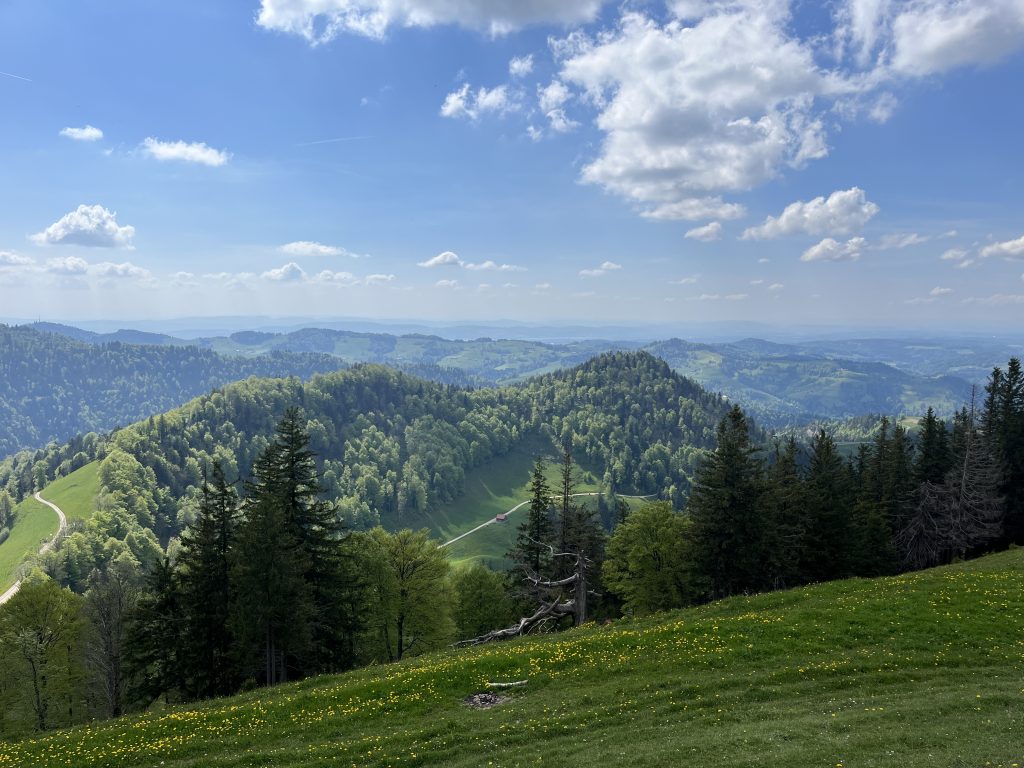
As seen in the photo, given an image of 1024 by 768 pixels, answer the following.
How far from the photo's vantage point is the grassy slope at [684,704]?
61.2ft

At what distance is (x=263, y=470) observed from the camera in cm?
4456

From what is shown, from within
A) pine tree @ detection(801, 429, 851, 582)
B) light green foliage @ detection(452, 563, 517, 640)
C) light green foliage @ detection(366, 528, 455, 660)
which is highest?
pine tree @ detection(801, 429, 851, 582)

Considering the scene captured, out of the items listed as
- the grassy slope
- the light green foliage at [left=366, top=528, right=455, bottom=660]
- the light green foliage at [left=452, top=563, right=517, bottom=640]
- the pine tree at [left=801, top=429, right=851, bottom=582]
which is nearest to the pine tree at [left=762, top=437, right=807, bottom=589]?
the pine tree at [left=801, top=429, right=851, bottom=582]

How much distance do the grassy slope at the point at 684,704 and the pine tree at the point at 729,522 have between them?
13754 millimetres

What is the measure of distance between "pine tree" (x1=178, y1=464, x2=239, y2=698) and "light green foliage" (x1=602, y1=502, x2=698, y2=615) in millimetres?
35483

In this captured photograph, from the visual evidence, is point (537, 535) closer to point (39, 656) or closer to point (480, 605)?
point (480, 605)

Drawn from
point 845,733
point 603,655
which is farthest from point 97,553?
point 845,733

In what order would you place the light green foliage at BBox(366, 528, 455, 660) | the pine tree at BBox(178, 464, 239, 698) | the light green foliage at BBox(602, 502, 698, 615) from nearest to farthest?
1. the pine tree at BBox(178, 464, 239, 698)
2. the light green foliage at BBox(366, 528, 455, 660)
3. the light green foliage at BBox(602, 502, 698, 615)

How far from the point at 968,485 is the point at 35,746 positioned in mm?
75324

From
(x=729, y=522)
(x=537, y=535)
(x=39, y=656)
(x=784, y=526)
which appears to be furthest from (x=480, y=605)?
→ (x=39, y=656)

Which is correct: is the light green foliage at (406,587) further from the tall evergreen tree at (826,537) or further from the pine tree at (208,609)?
the tall evergreen tree at (826,537)

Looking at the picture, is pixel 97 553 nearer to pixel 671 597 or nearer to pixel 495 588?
pixel 495 588

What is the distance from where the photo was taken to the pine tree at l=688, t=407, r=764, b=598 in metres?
48.4

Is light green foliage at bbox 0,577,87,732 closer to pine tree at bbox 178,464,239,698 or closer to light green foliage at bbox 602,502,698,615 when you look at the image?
pine tree at bbox 178,464,239,698
